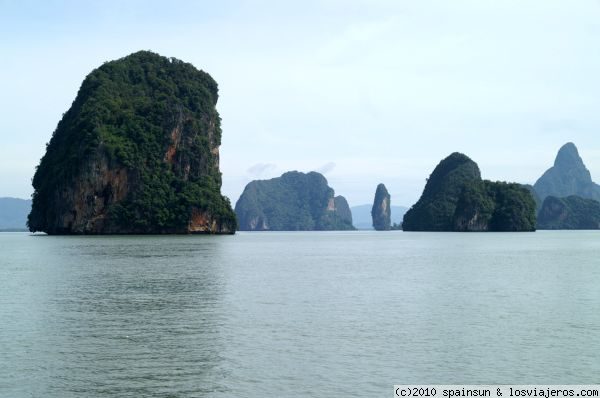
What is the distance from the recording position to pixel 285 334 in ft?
69.1

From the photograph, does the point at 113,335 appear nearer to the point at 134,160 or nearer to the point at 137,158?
the point at 134,160

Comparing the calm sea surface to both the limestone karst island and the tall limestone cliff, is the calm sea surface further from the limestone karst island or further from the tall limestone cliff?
the limestone karst island

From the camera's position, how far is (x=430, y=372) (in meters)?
16.2

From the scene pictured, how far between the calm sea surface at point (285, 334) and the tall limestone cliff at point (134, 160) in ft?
283

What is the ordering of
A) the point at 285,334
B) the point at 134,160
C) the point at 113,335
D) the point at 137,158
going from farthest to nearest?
the point at 137,158 → the point at 134,160 → the point at 285,334 → the point at 113,335

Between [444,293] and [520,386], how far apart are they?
58.6 feet

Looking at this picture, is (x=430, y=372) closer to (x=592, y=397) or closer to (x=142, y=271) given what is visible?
(x=592, y=397)

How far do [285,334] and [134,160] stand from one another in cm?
11295

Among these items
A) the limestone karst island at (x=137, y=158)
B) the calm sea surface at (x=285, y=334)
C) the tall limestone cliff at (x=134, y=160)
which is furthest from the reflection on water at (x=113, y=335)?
the limestone karst island at (x=137, y=158)

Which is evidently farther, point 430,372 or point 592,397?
point 430,372

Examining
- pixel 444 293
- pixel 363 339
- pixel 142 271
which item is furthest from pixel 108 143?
pixel 363 339

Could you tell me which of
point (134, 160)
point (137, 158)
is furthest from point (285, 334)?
point (137, 158)

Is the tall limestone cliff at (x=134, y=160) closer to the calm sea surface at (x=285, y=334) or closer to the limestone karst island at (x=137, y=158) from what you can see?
the limestone karst island at (x=137, y=158)

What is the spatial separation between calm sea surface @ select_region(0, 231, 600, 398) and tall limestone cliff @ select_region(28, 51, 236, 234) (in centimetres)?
8616
